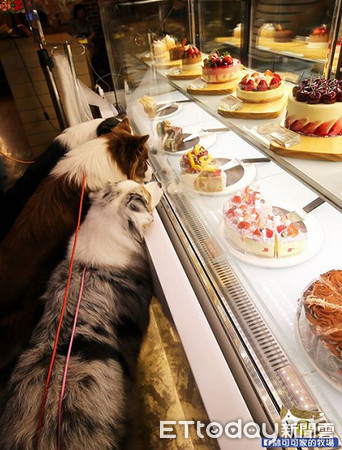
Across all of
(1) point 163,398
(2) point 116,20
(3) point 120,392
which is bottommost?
Answer: (1) point 163,398

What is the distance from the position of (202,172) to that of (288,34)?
7.87ft

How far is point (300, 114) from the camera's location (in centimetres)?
116

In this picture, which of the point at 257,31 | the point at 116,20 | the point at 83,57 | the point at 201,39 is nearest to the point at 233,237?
the point at 201,39

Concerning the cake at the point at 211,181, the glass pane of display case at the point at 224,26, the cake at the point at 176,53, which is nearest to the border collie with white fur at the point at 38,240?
the cake at the point at 211,181

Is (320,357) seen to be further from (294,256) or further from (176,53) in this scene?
(176,53)

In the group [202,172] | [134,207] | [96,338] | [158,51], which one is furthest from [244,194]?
[158,51]

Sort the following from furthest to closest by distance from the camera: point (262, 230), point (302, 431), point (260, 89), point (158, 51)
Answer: point (158, 51) → point (260, 89) → point (262, 230) → point (302, 431)

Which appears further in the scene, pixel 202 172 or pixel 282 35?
pixel 282 35

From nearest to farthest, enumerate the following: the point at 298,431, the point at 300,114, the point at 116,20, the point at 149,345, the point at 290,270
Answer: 1. the point at 298,431
2. the point at 300,114
3. the point at 290,270
4. the point at 149,345
5. the point at 116,20

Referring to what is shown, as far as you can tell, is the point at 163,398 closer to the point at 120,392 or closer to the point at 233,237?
the point at 120,392

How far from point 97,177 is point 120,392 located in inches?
45.5

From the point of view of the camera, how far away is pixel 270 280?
1.28 metres

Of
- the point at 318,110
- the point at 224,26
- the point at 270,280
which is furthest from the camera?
the point at 224,26

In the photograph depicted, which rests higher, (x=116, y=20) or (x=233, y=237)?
(x=116, y=20)
